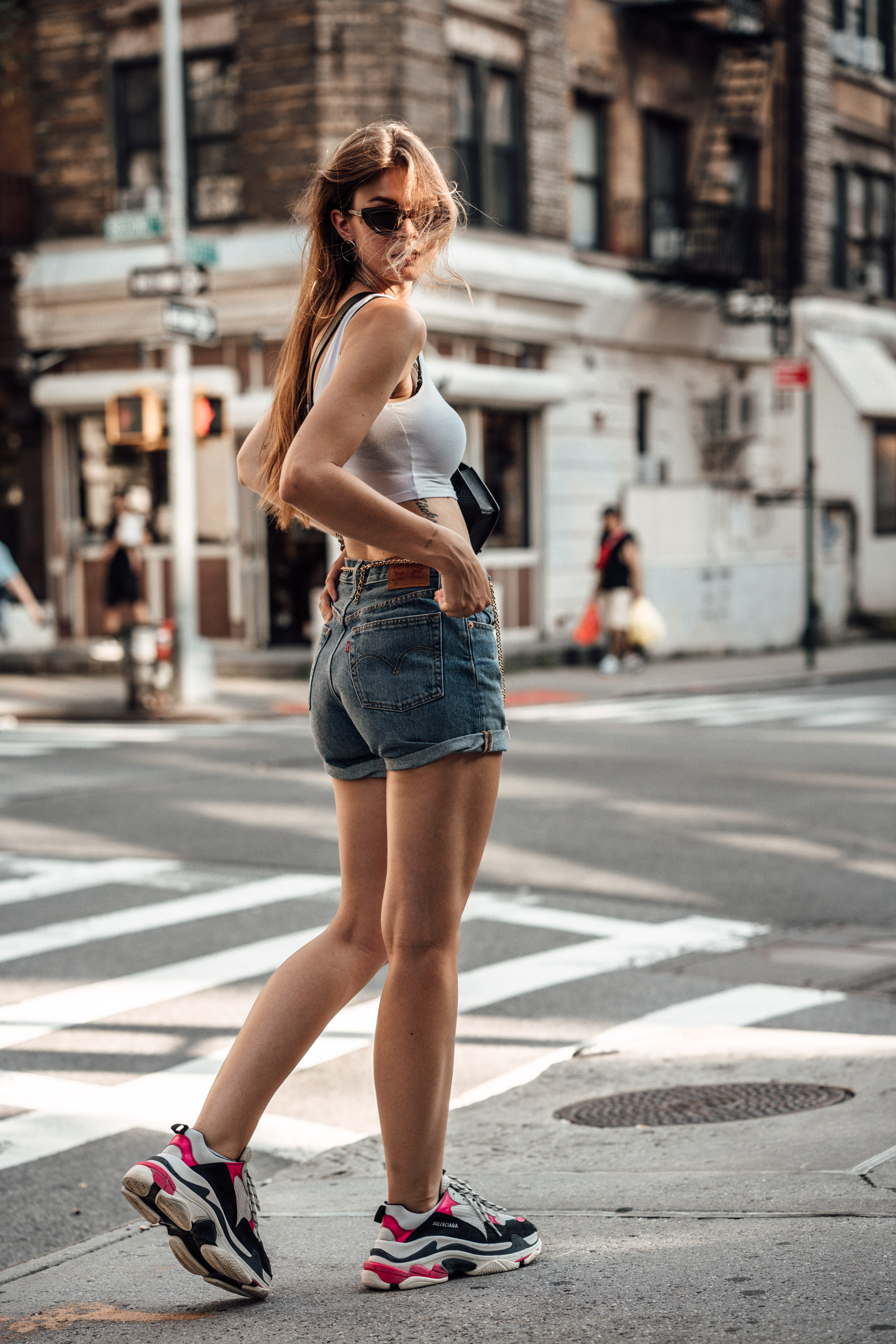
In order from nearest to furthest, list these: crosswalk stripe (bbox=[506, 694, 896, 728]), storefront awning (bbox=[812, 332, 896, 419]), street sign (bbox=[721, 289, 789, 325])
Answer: crosswalk stripe (bbox=[506, 694, 896, 728])
street sign (bbox=[721, 289, 789, 325])
storefront awning (bbox=[812, 332, 896, 419])

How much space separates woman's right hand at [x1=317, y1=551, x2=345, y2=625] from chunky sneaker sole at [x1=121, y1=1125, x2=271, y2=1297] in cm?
104

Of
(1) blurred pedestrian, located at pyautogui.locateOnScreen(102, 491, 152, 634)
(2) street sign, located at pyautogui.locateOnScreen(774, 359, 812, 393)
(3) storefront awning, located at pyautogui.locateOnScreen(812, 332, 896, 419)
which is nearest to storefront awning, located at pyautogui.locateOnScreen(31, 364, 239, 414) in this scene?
(1) blurred pedestrian, located at pyautogui.locateOnScreen(102, 491, 152, 634)

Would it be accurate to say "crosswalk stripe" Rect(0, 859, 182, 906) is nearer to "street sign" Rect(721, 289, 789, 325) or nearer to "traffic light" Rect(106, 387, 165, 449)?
"traffic light" Rect(106, 387, 165, 449)

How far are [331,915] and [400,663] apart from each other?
4.71 m

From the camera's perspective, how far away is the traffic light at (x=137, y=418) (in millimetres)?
17719

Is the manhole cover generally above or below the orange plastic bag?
below

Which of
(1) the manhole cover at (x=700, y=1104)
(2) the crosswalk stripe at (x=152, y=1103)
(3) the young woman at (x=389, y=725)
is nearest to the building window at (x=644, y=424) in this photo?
(2) the crosswalk stripe at (x=152, y=1103)

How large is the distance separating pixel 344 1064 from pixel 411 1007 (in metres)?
2.35

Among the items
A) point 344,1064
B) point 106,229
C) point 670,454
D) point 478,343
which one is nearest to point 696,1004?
point 344,1064

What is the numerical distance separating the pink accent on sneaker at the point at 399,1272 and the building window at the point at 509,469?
67.9ft

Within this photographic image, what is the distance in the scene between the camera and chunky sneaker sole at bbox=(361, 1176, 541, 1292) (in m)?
3.14

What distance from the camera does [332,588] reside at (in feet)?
11.2

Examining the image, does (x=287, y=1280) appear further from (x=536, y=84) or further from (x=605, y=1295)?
(x=536, y=84)

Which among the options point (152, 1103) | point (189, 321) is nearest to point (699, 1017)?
point (152, 1103)
